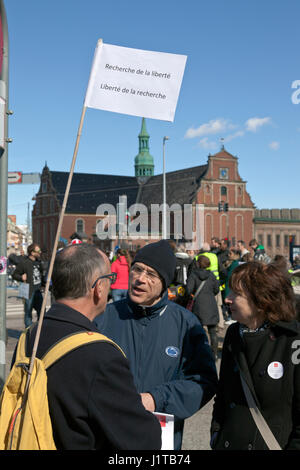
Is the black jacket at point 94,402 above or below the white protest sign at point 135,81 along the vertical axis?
below

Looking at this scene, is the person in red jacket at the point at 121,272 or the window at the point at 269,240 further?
the window at the point at 269,240

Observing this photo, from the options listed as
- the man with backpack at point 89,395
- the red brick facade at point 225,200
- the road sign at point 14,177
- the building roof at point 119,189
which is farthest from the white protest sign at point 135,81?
the building roof at point 119,189

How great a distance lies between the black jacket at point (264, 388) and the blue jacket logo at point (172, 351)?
326mm

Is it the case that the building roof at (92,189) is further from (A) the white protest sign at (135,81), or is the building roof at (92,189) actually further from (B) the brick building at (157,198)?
(A) the white protest sign at (135,81)

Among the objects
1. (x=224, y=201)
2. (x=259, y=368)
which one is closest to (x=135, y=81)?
(x=259, y=368)

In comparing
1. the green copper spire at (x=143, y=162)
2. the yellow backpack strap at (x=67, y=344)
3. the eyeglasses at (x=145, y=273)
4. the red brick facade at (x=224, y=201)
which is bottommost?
the yellow backpack strap at (x=67, y=344)

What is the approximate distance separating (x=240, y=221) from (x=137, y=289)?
6649 centimetres

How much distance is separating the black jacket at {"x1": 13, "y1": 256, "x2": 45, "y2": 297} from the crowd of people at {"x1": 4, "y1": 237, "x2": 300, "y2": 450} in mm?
7530

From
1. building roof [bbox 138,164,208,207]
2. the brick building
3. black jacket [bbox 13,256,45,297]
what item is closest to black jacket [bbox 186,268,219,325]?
black jacket [bbox 13,256,45,297]

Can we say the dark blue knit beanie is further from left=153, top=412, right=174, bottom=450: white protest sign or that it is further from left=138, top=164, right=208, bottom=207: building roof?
left=138, top=164, right=208, bottom=207: building roof

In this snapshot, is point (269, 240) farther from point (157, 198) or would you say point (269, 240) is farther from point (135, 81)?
point (135, 81)

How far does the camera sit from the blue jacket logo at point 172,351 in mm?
2869
